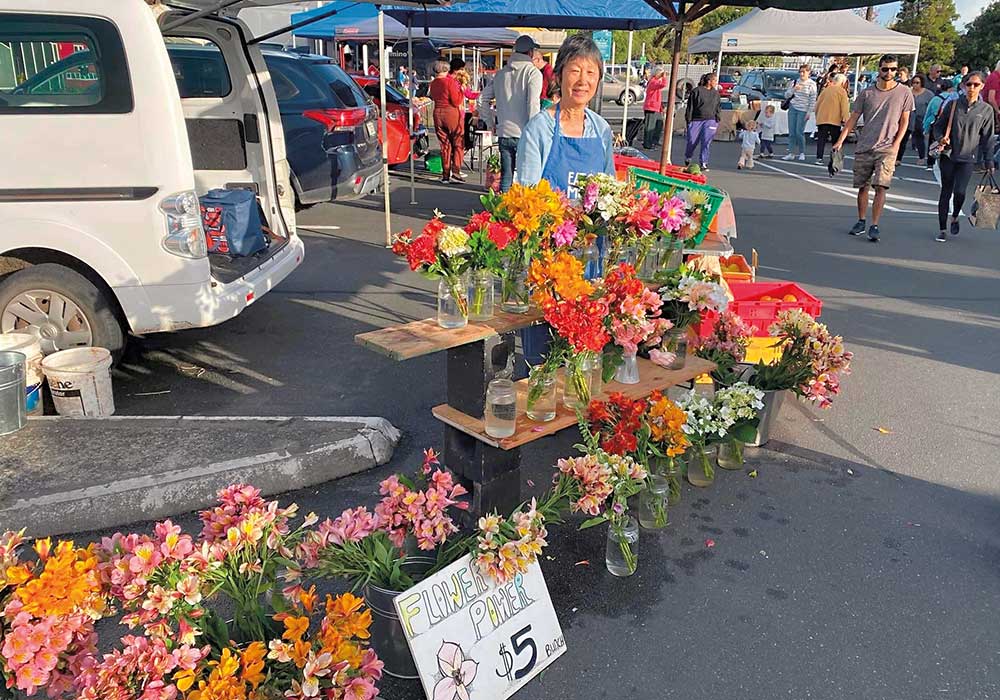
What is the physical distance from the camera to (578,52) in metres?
3.69

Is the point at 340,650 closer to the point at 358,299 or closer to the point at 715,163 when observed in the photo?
the point at 358,299

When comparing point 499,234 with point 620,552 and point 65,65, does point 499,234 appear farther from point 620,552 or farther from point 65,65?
point 65,65

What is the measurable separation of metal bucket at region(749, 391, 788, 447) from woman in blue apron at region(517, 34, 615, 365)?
4.24 feet

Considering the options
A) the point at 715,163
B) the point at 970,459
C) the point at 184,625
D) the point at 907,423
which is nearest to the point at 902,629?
the point at 970,459

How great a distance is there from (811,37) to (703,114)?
5.08m

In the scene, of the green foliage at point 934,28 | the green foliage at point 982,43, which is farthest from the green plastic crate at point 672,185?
the green foliage at point 934,28

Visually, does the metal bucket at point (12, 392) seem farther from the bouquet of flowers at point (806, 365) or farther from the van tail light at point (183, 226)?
the bouquet of flowers at point (806, 365)

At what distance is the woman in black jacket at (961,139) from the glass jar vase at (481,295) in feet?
26.3

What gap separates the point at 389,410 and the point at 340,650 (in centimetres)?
276

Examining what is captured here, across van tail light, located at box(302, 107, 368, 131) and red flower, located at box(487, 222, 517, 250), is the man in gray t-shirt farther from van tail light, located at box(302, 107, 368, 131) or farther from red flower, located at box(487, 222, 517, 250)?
red flower, located at box(487, 222, 517, 250)

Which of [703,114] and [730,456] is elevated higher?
[703,114]

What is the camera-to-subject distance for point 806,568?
3326 millimetres

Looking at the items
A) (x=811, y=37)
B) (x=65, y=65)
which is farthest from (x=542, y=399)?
(x=811, y=37)

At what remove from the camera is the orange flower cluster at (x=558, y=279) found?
2947 mm
